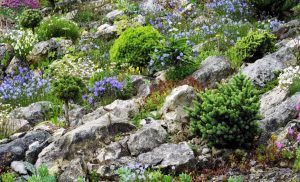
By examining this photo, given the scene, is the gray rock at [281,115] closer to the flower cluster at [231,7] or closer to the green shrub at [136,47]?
the green shrub at [136,47]

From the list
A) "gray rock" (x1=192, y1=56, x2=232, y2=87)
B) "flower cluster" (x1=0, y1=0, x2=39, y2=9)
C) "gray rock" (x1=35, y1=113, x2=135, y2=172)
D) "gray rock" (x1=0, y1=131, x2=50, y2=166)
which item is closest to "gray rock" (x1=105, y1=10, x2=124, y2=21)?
"flower cluster" (x1=0, y1=0, x2=39, y2=9)

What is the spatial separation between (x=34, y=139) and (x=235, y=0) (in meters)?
9.92

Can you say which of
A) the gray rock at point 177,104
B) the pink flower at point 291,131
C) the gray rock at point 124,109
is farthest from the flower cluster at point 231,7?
the pink flower at point 291,131

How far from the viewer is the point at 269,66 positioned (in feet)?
31.0

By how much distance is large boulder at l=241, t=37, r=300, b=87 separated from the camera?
925 cm

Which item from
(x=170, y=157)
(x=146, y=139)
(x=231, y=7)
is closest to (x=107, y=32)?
(x=231, y=7)

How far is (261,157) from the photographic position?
670cm

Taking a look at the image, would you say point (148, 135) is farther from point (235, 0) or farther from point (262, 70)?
point (235, 0)

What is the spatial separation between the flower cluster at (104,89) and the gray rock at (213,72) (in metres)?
1.67

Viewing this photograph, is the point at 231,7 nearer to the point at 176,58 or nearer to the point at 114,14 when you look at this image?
the point at 114,14

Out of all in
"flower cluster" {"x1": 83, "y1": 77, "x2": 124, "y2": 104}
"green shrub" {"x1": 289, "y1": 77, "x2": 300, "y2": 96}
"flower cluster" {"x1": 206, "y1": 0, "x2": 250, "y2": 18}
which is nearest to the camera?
"green shrub" {"x1": 289, "y1": 77, "x2": 300, "y2": 96}

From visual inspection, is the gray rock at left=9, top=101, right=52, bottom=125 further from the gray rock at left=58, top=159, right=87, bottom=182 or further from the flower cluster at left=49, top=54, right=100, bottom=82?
the gray rock at left=58, top=159, right=87, bottom=182

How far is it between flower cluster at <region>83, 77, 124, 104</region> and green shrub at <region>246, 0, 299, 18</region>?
6.60m

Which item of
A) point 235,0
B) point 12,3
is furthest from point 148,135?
point 12,3
